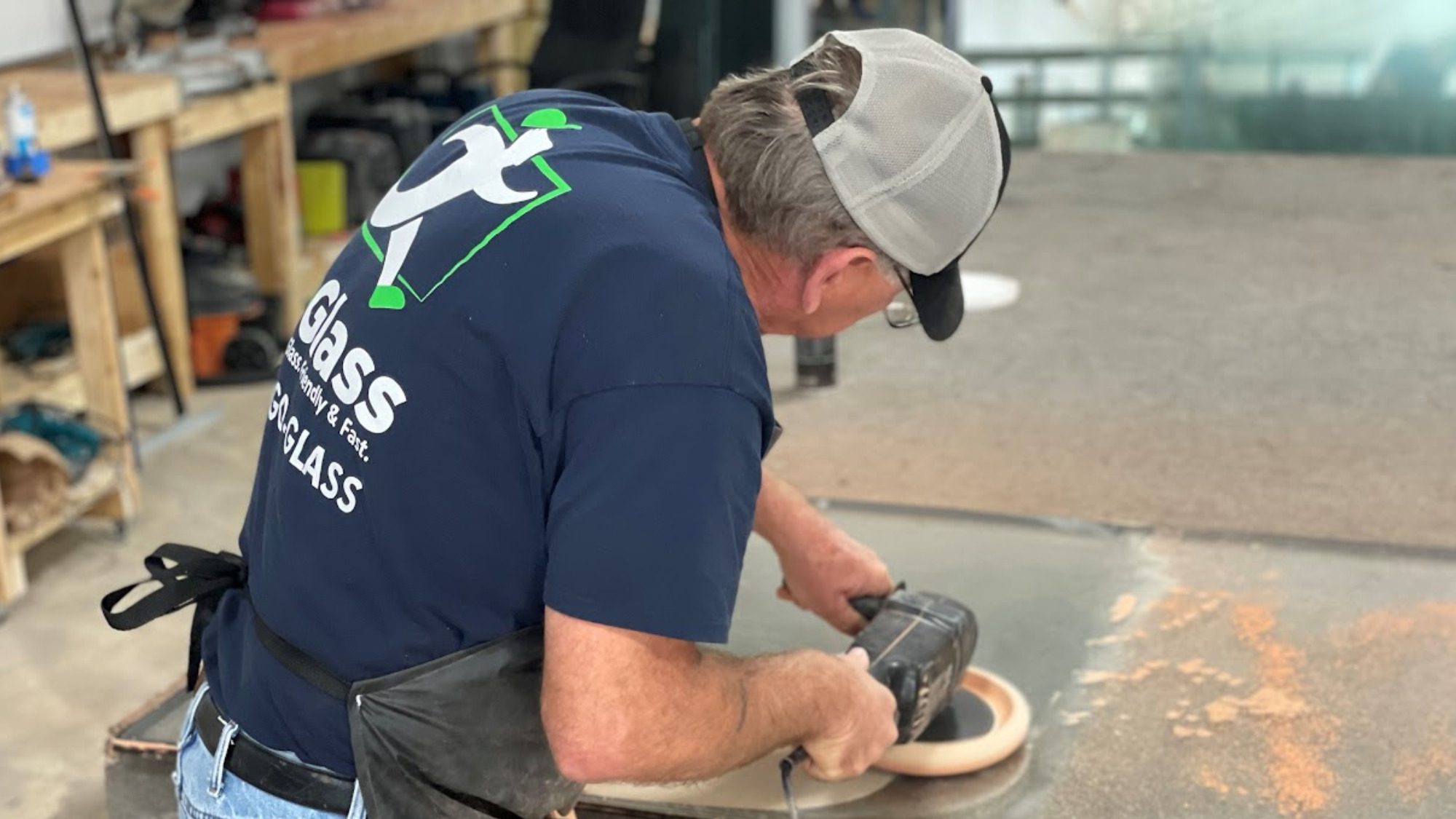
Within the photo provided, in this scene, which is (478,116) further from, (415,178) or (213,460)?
(213,460)

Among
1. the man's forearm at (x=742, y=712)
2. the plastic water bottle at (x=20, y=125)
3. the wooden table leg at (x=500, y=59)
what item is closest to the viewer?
the man's forearm at (x=742, y=712)

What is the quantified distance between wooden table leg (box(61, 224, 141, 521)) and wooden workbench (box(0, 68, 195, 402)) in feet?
0.94

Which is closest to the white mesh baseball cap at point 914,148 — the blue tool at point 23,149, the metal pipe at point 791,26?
the blue tool at point 23,149

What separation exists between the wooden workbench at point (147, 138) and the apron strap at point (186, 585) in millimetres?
2209

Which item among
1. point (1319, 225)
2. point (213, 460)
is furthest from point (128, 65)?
point (1319, 225)

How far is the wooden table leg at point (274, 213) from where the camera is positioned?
4543 mm

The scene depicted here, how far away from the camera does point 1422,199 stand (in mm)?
5762

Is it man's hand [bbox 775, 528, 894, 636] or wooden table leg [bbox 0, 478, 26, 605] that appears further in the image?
wooden table leg [bbox 0, 478, 26, 605]

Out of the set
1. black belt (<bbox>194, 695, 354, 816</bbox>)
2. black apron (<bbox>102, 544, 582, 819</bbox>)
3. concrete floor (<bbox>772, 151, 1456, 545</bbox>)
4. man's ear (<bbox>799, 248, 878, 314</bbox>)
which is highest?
man's ear (<bbox>799, 248, 878, 314</bbox>)

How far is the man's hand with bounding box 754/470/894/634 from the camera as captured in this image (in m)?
2.04

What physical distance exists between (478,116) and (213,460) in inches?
104

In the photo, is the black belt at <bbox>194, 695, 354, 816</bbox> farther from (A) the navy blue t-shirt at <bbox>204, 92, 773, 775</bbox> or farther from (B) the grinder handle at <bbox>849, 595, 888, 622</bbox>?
(B) the grinder handle at <bbox>849, 595, 888, 622</bbox>

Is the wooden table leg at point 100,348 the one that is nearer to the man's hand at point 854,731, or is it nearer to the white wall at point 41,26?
the white wall at point 41,26

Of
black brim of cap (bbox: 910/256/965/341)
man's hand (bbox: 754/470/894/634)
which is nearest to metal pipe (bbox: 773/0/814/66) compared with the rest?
man's hand (bbox: 754/470/894/634)
